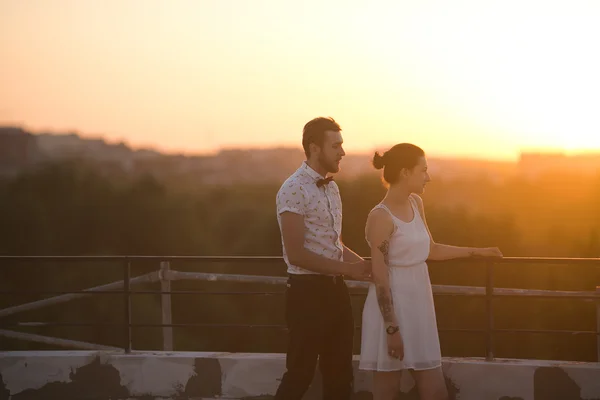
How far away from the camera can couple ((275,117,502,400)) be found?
4305mm

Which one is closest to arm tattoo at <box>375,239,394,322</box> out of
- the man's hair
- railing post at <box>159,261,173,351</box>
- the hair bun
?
the hair bun

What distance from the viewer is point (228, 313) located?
40.9m

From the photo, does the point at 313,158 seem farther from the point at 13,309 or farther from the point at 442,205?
the point at 442,205

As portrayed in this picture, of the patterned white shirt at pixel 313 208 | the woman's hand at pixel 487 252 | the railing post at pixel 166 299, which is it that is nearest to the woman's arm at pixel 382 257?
the patterned white shirt at pixel 313 208

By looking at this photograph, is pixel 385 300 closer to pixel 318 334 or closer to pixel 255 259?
pixel 318 334

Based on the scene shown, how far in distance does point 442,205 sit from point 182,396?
37.6 m

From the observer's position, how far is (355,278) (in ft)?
14.5

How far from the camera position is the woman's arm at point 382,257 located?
4.35 metres

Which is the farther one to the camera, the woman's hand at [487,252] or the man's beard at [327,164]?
the woman's hand at [487,252]

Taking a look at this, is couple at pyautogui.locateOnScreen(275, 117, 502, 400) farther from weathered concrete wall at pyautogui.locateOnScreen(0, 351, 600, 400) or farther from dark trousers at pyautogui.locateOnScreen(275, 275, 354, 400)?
weathered concrete wall at pyautogui.locateOnScreen(0, 351, 600, 400)

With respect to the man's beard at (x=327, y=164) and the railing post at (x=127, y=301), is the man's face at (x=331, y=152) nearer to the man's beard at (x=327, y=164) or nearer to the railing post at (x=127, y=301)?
the man's beard at (x=327, y=164)

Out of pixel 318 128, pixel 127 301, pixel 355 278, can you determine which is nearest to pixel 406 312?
pixel 355 278

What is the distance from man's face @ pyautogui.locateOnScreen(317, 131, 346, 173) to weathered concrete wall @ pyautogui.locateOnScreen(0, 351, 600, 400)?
1850 millimetres

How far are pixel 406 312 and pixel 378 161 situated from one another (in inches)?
31.0
